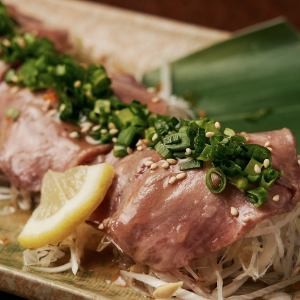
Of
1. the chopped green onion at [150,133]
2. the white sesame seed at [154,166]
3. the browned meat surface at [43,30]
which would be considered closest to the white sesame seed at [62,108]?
the chopped green onion at [150,133]

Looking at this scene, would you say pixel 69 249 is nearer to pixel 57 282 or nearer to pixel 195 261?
pixel 57 282

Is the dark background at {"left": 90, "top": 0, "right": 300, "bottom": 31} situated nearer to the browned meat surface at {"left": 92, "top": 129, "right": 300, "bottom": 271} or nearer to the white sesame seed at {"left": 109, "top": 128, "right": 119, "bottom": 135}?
the white sesame seed at {"left": 109, "top": 128, "right": 119, "bottom": 135}

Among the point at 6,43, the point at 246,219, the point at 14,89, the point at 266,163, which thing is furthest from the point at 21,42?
the point at 246,219

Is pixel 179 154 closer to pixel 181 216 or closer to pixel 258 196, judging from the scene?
pixel 181 216

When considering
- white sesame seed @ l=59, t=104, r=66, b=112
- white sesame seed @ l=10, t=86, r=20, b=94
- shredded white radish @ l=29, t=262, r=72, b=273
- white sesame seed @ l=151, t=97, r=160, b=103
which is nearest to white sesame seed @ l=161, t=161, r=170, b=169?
shredded white radish @ l=29, t=262, r=72, b=273

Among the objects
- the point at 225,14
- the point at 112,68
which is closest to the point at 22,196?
the point at 112,68

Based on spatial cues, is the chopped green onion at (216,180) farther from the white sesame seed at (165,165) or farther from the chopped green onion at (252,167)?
the white sesame seed at (165,165)
